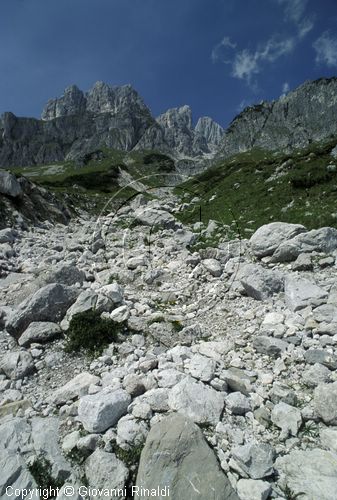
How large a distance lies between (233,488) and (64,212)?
3219 centimetres

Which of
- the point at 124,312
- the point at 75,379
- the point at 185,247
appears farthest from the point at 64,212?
the point at 75,379

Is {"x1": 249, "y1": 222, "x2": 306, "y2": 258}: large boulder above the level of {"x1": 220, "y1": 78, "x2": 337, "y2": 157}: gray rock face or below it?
below

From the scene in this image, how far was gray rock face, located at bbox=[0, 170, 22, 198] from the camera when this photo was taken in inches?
981

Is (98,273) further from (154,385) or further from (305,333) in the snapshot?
(305,333)

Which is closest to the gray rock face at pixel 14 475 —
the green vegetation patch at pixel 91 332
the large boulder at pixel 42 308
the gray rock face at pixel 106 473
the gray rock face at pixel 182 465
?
the gray rock face at pixel 106 473

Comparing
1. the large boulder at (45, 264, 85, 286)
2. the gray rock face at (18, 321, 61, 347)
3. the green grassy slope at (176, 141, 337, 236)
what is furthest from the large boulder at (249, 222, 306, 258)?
the gray rock face at (18, 321, 61, 347)

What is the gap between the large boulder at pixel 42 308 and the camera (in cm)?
868

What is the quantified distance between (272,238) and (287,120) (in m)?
193

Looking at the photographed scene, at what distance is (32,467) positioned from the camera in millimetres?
4691

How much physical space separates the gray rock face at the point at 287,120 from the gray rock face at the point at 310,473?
171333mm

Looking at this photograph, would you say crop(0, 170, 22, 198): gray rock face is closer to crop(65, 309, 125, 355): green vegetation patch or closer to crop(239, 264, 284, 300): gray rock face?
crop(65, 309, 125, 355): green vegetation patch

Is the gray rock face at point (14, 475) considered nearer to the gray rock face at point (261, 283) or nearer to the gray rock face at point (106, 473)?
the gray rock face at point (106, 473)

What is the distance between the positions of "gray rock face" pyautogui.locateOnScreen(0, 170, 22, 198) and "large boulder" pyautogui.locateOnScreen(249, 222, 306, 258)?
67.4 feet

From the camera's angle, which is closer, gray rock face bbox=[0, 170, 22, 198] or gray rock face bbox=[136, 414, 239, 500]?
gray rock face bbox=[136, 414, 239, 500]
